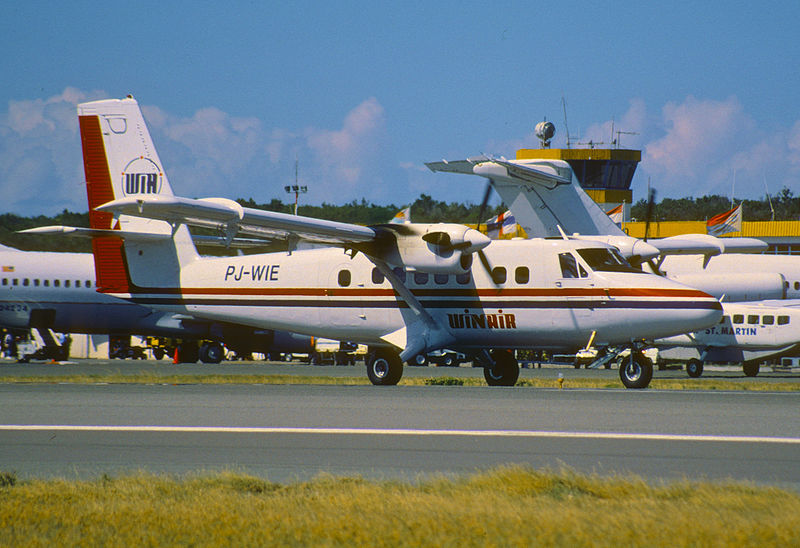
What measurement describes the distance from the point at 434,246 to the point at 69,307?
2806 cm

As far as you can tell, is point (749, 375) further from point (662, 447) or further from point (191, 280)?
point (662, 447)

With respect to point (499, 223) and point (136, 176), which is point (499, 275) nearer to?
point (499, 223)

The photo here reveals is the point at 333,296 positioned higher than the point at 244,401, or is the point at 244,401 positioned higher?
the point at 333,296

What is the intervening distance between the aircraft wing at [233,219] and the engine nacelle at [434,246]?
65 centimetres

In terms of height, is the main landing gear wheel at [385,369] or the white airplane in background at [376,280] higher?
the white airplane in background at [376,280]

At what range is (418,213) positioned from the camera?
7731cm

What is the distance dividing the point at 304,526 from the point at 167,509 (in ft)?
3.96

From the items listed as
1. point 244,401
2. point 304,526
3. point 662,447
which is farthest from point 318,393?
point 304,526

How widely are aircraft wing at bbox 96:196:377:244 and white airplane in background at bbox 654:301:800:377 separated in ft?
57.9

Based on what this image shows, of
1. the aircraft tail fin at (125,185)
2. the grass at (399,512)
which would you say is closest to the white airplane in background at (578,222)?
the aircraft tail fin at (125,185)

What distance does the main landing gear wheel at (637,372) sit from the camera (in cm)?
2062

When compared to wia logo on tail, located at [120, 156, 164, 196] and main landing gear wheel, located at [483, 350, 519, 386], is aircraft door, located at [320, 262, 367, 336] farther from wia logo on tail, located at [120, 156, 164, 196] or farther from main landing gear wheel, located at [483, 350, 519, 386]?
wia logo on tail, located at [120, 156, 164, 196]

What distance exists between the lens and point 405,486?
769cm

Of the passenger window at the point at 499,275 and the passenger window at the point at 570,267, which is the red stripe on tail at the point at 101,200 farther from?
the passenger window at the point at 570,267
